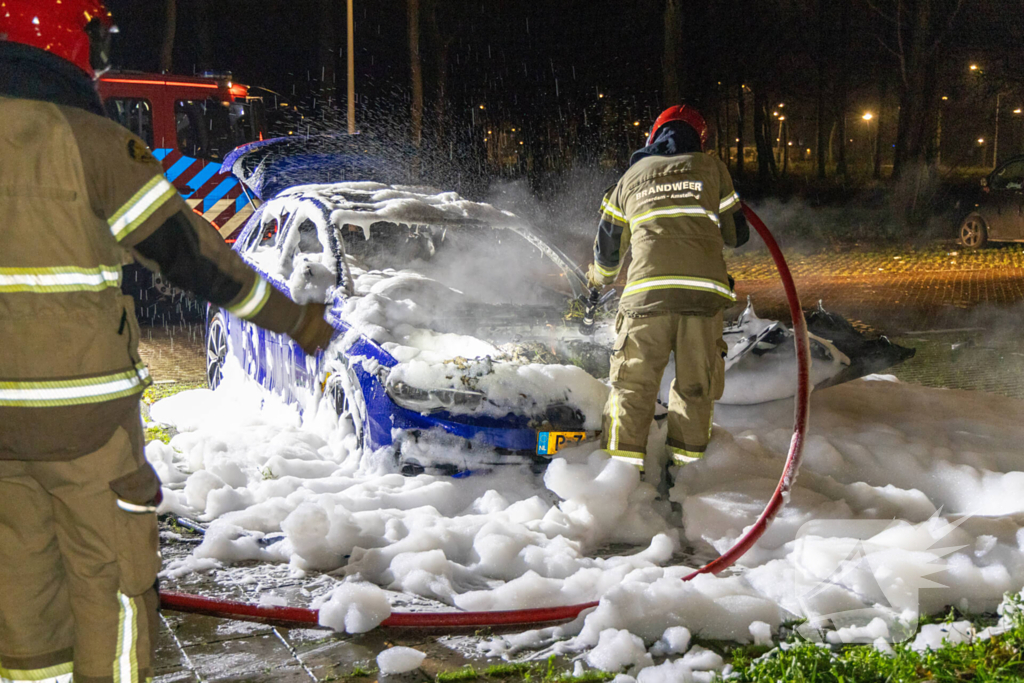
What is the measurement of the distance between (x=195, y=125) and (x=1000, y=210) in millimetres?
13099

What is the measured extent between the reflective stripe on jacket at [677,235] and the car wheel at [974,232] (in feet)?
44.4

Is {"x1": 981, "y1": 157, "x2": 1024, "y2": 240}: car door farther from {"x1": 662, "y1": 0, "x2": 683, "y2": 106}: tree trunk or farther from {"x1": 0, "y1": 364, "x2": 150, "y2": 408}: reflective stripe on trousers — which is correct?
{"x1": 0, "y1": 364, "x2": 150, "y2": 408}: reflective stripe on trousers

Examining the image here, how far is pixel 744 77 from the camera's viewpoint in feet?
103

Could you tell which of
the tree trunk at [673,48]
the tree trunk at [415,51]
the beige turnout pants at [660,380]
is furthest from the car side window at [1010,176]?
the beige turnout pants at [660,380]

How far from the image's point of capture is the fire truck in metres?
11.0

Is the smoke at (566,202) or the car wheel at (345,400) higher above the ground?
the car wheel at (345,400)

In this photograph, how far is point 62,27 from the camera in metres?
2.07

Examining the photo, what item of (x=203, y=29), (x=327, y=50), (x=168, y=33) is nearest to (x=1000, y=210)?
(x=168, y=33)

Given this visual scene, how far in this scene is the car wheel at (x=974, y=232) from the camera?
15875 mm

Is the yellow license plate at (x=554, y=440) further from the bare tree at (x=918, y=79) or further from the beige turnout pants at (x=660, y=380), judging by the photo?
the bare tree at (x=918, y=79)

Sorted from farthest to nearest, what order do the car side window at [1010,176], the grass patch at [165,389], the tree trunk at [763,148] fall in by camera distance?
the tree trunk at [763,148] < the car side window at [1010,176] < the grass patch at [165,389]

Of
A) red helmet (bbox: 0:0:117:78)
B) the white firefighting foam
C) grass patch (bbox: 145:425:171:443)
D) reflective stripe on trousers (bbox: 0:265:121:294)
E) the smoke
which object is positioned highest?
red helmet (bbox: 0:0:117:78)

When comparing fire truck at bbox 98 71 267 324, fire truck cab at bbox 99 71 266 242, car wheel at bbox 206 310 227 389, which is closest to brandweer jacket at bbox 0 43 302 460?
car wheel at bbox 206 310 227 389

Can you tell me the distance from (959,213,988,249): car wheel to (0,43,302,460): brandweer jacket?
16575 millimetres
